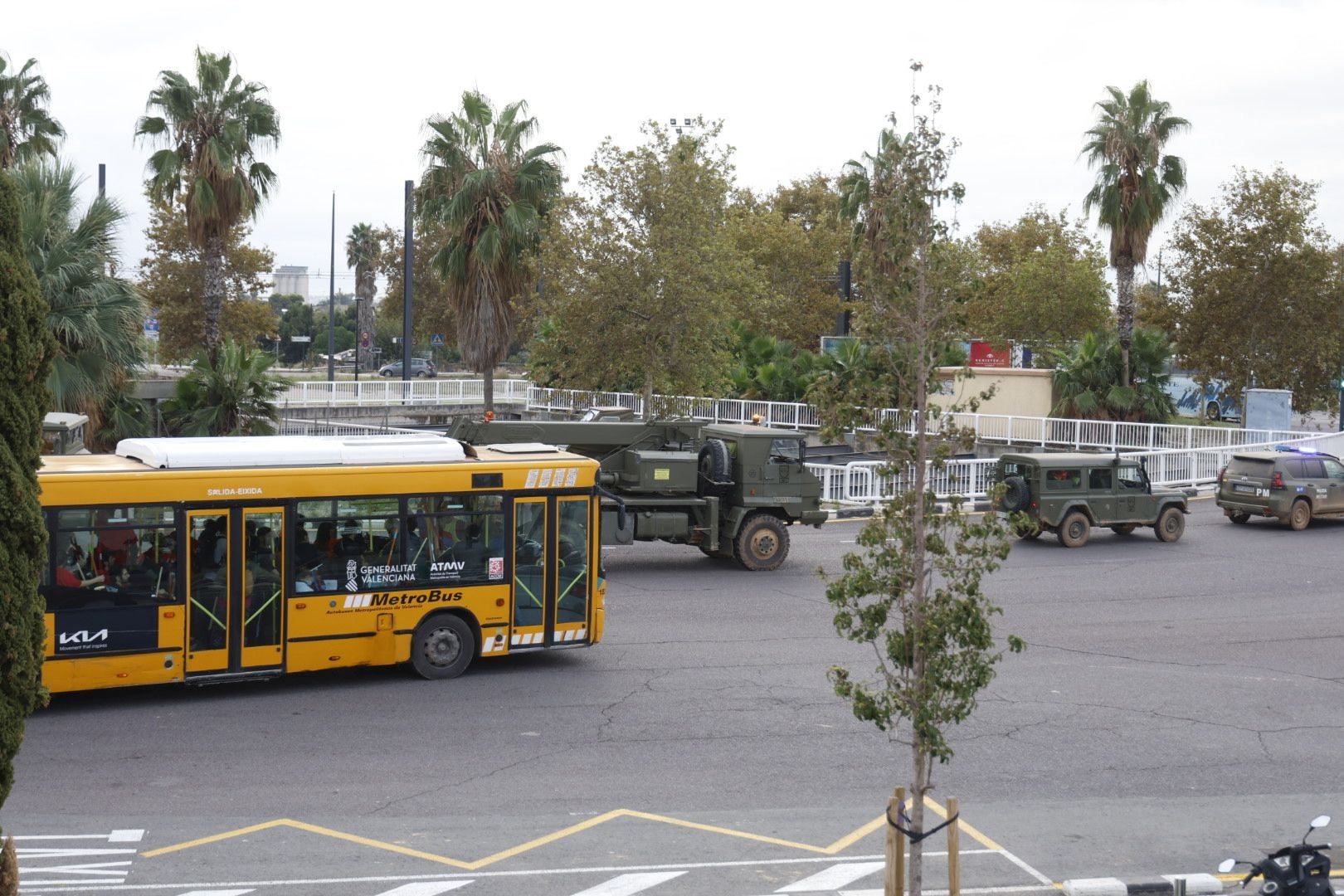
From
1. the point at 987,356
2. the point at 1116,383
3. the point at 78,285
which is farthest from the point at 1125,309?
the point at 78,285

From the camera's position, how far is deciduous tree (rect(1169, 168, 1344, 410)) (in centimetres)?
3972

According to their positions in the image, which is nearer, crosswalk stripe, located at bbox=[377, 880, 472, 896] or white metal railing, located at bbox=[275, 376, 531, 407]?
crosswalk stripe, located at bbox=[377, 880, 472, 896]

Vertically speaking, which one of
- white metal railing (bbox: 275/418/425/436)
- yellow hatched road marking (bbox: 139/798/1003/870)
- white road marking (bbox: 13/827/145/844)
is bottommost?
yellow hatched road marking (bbox: 139/798/1003/870)

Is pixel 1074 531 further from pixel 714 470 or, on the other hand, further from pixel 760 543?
pixel 714 470

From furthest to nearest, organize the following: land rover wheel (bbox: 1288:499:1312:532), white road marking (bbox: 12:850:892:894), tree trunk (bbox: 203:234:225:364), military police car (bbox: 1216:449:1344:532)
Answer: tree trunk (bbox: 203:234:225:364) → land rover wheel (bbox: 1288:499:1312:532) → military police car (bbox: 1216:449:1344:532) → white road marking (bbox: 12:850:892:894)

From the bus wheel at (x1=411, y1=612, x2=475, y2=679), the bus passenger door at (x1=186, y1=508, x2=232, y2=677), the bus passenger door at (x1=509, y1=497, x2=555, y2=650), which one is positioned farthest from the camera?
the bus passenger door at (x1=509, y1=497, x2=555, y2=650)

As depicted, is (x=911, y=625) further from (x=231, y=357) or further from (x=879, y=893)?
(x=231, y=357)

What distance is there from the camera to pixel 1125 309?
4212 centimetres

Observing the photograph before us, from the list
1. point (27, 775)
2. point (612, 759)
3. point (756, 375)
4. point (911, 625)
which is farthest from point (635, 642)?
point (756, 375)

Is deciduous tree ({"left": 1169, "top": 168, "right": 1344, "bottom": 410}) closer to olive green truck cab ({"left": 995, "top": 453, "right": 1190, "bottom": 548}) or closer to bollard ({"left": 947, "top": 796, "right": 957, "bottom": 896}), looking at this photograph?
olive green truck cab ({"left": 995, "top": 453, "right": 1190, "bottom": 548})

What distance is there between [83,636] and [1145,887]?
9.60m

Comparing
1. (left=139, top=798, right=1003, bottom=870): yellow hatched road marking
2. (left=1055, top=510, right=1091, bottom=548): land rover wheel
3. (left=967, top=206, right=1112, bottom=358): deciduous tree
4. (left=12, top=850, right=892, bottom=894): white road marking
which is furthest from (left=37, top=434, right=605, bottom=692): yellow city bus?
(left=967, top=206, right=1112, bottom=358): deciduous tree

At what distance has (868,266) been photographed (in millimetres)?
7824

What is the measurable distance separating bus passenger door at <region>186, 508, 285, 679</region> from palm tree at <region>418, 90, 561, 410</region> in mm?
23180
